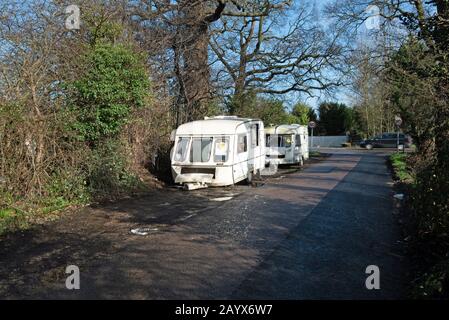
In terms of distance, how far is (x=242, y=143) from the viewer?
54.1 ft

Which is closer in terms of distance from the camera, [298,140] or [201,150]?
[201,150]

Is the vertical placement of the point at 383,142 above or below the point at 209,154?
below

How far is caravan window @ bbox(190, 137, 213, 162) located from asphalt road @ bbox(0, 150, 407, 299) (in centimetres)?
309

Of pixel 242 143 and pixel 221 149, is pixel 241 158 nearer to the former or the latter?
pixel 242 143

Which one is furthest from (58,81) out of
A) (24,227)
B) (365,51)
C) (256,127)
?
(365,51)

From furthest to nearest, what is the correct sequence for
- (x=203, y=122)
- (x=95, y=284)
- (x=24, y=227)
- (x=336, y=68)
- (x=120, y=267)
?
(x=336, y=68)
(x=203, y=122)
(x=24, y=227)
(x=120, y=267)
(x=95, y=284)

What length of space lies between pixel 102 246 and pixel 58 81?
6230mm

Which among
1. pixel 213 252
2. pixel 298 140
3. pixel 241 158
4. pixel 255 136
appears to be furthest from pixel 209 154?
pixel 298 140

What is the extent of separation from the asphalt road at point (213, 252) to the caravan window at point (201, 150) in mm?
3088

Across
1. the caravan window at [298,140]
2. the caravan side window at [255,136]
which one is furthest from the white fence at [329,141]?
the caravan side window at [255,136]

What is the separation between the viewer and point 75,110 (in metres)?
12.2

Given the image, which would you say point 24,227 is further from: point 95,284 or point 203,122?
point 203,122

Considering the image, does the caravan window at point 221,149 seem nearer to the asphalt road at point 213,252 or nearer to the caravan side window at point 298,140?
the asphalt road at point 213,252

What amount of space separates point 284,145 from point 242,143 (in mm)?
10271
